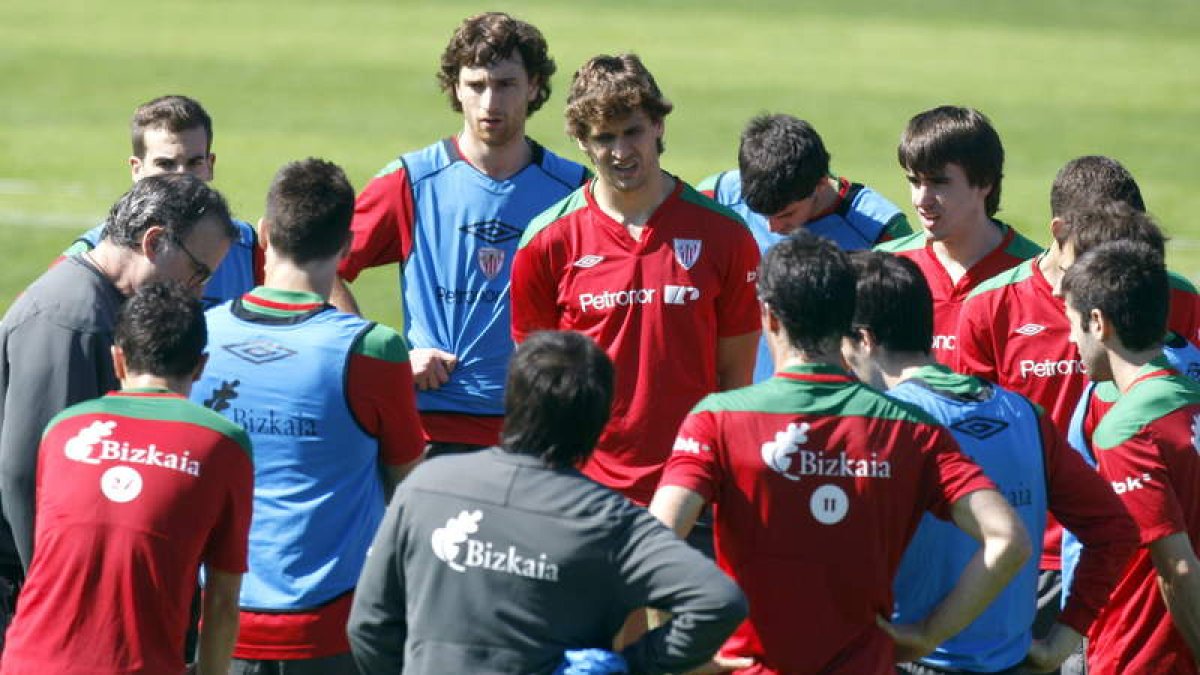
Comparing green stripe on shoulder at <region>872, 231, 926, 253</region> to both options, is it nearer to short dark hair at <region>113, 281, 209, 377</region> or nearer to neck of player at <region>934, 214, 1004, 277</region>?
neck of player at <region>934, 214, 1004, 277</region>

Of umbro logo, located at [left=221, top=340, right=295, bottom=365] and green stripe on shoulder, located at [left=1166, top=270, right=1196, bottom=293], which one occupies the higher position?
green stripe on shoulder, located at [left=1166, top=270, right=1196, bottom=293]

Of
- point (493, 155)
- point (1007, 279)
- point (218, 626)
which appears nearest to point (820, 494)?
point (218, 626)

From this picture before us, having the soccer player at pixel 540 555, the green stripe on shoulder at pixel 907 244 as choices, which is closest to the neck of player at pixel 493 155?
the green stripe on shoulder at pixel 907 244

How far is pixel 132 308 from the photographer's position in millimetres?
4988

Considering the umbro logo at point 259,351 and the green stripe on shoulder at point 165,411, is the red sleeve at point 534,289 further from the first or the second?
the green stripe on shoulder at point 165,411

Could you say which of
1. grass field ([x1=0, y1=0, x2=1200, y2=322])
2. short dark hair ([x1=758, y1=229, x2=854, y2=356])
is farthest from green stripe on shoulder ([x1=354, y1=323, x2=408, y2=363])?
grass field ([x1=0, y1=0, x2=1200, y2=322])

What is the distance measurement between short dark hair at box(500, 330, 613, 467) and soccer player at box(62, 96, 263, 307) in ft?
10.1

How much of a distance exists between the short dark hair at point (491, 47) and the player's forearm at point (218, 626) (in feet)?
10.6

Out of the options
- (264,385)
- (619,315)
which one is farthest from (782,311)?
(619,315)

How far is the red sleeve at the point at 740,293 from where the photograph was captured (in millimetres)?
6758

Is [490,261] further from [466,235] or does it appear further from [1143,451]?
[1143,451]

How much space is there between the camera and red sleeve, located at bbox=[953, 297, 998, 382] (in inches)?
259

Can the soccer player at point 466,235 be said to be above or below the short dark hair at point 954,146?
below

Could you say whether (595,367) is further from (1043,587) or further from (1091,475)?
(1043,587)
